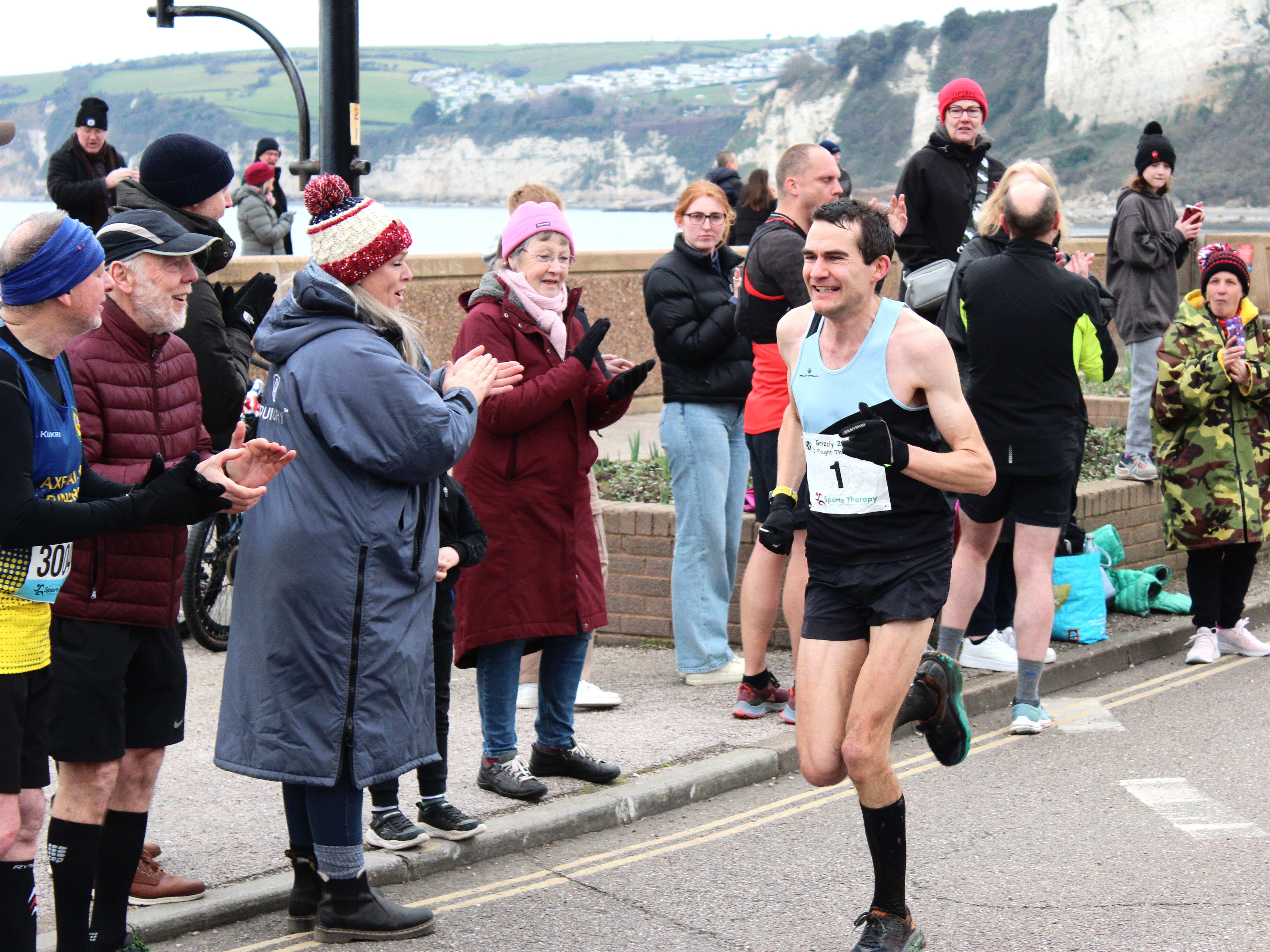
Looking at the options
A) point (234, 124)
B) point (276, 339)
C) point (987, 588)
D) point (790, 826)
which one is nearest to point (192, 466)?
point (276, 339)

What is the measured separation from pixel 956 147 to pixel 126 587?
5555 mm

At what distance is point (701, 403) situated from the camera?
21.3 ft

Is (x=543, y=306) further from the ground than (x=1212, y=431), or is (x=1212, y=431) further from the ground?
(x=543, y=306)

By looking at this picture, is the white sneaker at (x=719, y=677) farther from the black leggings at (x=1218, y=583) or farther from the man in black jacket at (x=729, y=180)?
the man in black jacket at (x=729, y=180)

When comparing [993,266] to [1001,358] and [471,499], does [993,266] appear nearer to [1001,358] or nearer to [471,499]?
[1001,358]

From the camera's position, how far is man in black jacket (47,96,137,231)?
9.24 metres

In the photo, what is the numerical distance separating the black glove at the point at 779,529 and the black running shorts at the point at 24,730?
1983mm

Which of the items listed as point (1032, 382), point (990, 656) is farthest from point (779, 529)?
point (990, 656)

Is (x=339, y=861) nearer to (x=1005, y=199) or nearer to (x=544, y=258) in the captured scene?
(x=544, y=258)

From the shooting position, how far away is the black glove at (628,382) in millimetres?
5102

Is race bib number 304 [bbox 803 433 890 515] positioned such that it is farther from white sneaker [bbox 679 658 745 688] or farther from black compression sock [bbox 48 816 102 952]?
white sneaker [bbox 679 658 745 688]

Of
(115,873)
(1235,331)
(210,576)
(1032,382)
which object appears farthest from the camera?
(1235,331)

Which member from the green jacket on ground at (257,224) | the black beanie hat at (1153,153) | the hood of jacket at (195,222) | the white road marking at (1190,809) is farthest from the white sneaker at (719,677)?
the green jacket on ground at (257,224)

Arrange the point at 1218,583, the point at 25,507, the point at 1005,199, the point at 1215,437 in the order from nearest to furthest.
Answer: the point at 25,507
the point at 1005,199
the point at 1215,437
the point at 1218,583
